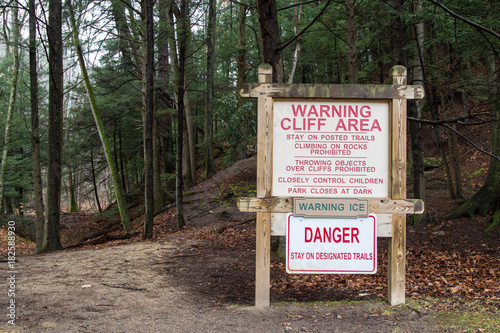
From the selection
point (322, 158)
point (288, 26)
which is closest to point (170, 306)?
point (322, 158)

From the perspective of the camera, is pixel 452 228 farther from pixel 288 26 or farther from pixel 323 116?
pixel 288 26

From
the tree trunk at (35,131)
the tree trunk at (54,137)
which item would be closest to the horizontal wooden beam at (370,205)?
the tree trunk at (54,137)

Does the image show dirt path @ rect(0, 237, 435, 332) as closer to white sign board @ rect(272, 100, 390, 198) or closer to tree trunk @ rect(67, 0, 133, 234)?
white sign board @ rect(272, 100, 390, 198)

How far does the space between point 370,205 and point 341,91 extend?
1.37 m

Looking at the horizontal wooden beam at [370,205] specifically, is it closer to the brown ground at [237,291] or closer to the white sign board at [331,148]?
the white sign board at [331,148]

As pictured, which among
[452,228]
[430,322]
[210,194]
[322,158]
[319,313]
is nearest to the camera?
[430,322]

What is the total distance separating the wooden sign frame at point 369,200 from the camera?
4477mm

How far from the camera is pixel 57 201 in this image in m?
10.7

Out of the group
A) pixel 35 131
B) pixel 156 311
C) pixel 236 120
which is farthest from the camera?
pixel 236 120

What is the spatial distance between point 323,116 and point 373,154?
0.74m

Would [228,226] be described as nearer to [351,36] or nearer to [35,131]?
[351,36]

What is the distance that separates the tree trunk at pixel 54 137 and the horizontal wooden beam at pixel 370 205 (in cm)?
808

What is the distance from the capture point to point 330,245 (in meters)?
4.46

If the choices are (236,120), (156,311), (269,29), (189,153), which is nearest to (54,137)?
(269,29)
